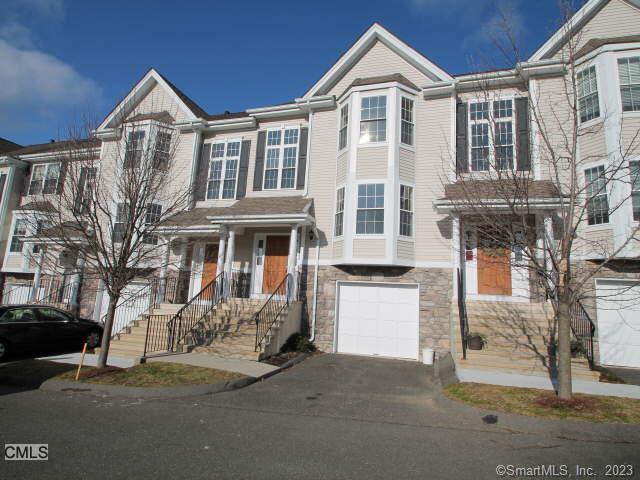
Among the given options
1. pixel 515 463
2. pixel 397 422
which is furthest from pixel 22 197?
pixel 515 463

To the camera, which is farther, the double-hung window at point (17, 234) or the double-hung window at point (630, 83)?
the double-hung window at point (17, 234)

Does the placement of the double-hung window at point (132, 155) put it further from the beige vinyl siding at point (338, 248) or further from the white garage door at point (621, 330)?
the white garage door at point (621, 330)

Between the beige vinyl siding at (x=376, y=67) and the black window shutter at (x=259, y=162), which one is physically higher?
the beige vinyl siding at (x=376, y=67)

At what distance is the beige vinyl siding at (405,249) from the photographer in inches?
509

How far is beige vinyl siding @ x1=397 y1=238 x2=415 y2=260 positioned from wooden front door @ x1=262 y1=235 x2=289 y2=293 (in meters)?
4.56

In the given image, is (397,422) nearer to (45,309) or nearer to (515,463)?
(515,463)

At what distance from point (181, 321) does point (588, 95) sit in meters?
14.7

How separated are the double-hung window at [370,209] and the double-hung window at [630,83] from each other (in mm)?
7616

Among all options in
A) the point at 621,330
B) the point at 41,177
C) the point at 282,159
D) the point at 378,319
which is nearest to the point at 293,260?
the point at 378,319

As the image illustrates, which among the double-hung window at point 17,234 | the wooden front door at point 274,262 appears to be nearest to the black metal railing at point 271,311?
the wooden front door at point 274,262

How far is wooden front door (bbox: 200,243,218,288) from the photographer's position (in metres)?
15.6

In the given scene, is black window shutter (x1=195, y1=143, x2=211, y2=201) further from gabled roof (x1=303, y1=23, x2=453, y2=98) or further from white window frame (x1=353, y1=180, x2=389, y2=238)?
white window frame (x1=353, y1=180, x2=389, y2=238)

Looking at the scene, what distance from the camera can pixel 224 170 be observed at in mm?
17047

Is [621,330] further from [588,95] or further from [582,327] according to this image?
[588,95]
